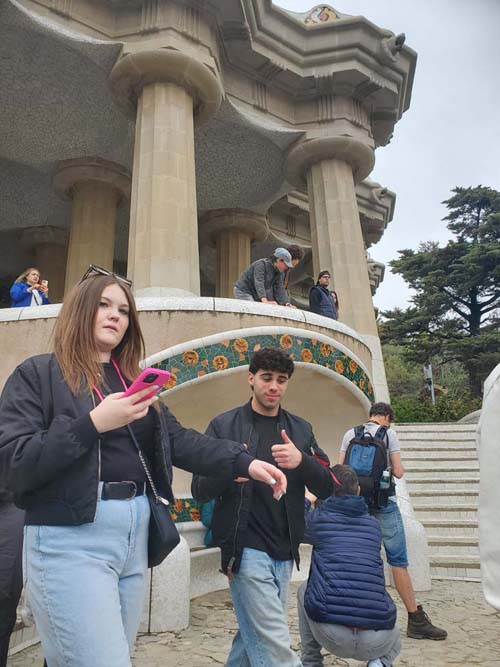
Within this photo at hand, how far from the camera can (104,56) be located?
10422mm

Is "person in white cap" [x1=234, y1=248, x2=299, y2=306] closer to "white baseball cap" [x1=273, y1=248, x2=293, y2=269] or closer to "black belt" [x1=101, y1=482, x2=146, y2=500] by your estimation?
"white baseball cap" [x1=273, y1=248, x2=293, y2=269]

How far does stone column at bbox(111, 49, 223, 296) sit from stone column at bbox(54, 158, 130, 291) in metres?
3.17

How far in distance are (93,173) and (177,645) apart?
38.3 feet

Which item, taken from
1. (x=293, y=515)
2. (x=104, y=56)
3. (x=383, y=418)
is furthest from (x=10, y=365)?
(x=104, y=56)

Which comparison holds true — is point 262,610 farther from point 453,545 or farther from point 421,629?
point 453,545

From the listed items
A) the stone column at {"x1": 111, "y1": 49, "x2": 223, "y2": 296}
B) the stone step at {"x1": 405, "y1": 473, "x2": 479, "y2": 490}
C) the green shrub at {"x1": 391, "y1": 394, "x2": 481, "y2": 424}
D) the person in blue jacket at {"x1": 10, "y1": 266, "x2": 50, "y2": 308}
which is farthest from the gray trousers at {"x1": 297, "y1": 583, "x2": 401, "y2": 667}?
the green shrub at {"x1": 391, "y1": 394, "x2": 481, "y2": 424}

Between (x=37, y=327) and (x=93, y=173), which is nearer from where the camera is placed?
(x=37, y=327)

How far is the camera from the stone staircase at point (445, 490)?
6895 mm

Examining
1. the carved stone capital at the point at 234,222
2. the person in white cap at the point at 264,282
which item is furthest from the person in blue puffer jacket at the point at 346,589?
the carved stone capital at the point at 234,222

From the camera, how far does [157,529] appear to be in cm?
180

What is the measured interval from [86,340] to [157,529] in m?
0.68

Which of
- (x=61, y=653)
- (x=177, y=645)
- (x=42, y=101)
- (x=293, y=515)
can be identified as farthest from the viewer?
(x=42, y=101)

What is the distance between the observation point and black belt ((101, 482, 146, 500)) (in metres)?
1.71

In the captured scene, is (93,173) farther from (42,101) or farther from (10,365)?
(10,365)
